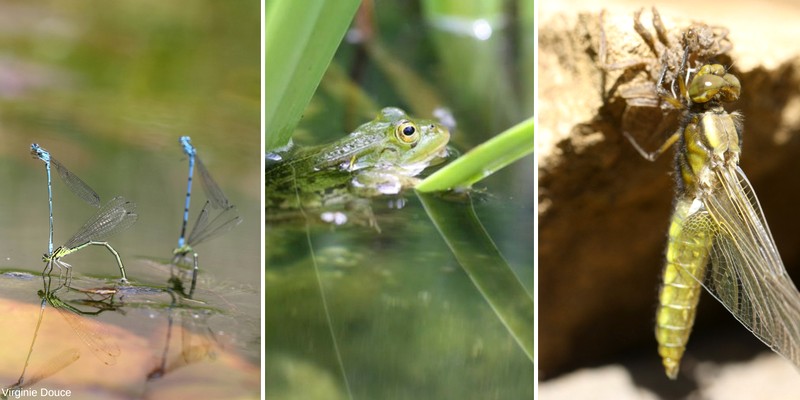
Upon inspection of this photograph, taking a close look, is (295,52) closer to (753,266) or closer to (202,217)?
(202,217)

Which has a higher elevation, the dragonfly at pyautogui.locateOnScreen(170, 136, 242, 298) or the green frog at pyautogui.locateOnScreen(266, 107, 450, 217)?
the green frog at pyautogui.locateOnScreen(266, 107, 450, 217)

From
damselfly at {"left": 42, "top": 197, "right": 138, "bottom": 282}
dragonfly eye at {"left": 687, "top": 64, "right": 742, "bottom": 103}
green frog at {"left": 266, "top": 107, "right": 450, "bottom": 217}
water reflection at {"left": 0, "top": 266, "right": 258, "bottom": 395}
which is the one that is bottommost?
water reflection at {"left": 0, "top": 266, "right": 258, "bottom": 395}

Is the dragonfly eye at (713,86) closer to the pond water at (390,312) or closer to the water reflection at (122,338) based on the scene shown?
the pond water at (390,312)

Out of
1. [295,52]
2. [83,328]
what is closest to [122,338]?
[83,328]

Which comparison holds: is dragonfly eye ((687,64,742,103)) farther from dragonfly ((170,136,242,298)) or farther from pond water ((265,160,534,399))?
dragonfly ((170,136,242,298))

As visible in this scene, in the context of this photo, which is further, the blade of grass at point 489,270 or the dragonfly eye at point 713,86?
the blade of grass at point 489,270

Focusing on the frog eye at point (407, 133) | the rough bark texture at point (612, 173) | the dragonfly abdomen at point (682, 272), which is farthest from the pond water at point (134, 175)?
the dragonfly abdomen at point (682, 272)

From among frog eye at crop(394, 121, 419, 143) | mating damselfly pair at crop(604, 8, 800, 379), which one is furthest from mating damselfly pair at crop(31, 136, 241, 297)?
mating damselfly pair at crop(604, 8, 800, 379)
